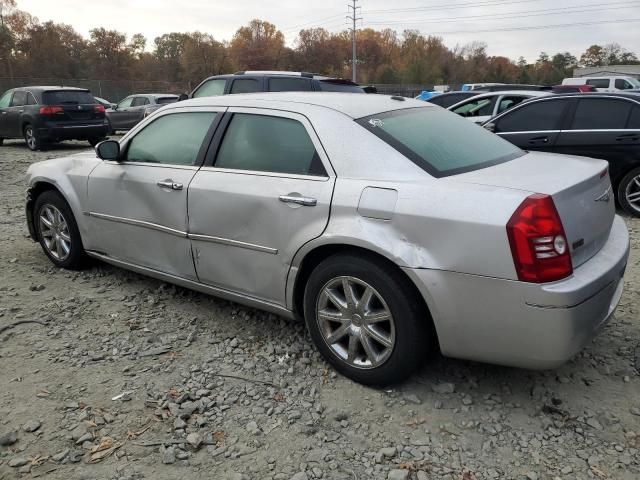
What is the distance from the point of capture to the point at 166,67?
80.3m

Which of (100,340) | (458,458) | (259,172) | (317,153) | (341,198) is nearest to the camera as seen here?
(458,458)

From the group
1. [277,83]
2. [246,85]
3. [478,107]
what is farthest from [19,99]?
[478,107]

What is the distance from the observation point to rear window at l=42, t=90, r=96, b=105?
13.6 metres

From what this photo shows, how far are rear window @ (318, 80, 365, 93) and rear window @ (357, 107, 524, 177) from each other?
5.52m

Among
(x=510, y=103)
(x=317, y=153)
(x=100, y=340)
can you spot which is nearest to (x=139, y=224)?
(x=100, y=340)

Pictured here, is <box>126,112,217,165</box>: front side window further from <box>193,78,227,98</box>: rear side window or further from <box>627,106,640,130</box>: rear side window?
<box>193,78,227,98</box>: rear side window

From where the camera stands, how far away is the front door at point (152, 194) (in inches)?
145

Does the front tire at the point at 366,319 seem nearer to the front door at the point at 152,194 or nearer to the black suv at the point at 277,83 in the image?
the front door at the point at 152,194

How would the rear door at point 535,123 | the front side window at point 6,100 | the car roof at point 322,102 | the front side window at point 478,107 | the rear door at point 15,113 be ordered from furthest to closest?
the front side window at point 6,100
the rear door at point 15,113
the front side window at point 478,107
the rear door at point 535,123
the car roof at point 322,102

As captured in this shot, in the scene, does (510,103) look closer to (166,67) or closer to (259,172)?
(259,172)

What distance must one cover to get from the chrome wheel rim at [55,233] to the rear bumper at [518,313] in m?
3.30

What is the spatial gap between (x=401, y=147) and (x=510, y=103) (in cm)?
866

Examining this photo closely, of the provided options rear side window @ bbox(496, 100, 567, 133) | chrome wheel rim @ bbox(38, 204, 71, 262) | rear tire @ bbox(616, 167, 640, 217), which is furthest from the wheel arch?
rear side window @ bbox(496, 100, 567, 133)

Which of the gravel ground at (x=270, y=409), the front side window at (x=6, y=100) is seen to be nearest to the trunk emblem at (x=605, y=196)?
the gravel ground at (x=270, y=409)
